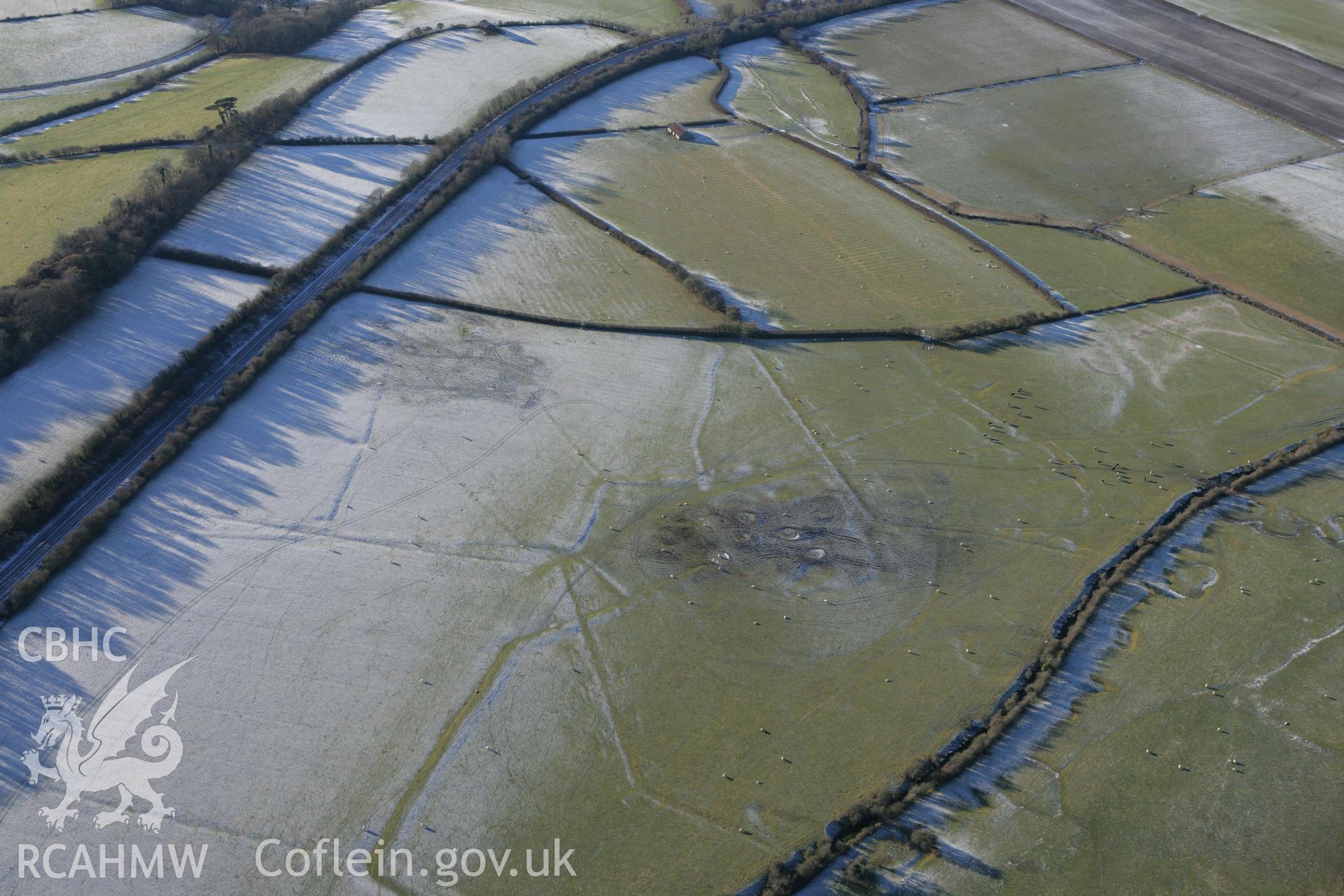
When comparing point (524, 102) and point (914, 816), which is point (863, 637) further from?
point (524, 102)

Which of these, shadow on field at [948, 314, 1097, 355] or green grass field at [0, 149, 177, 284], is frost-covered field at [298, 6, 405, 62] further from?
shadow on field at [948, 314, 1097, 355]

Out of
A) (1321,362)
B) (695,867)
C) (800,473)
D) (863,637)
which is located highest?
(1321,362)

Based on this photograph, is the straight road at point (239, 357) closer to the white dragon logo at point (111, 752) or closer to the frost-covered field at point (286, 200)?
the frost-covered field at point (286, 200)

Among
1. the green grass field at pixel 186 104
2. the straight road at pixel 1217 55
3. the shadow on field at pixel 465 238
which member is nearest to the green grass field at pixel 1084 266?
the straight road at pixel 1217 55

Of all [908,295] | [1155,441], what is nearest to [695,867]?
[1155,441]

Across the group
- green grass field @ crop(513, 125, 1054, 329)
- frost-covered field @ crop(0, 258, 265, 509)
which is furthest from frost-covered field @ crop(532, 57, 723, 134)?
frost-covered field @ crop(0, 258, 265, 509)

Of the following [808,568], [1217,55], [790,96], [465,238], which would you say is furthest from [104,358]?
[1217,55]
